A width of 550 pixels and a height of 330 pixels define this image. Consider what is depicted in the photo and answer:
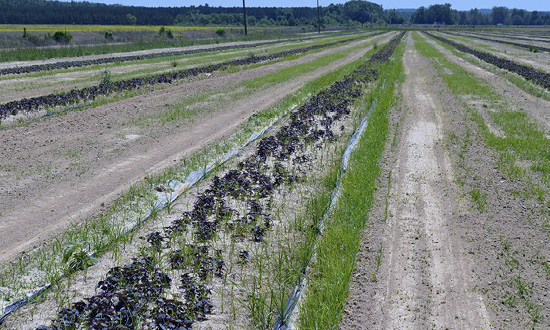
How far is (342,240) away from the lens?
217 inches

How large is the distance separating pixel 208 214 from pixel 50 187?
123 inches

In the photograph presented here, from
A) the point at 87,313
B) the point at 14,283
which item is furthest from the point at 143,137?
the point at 87,313

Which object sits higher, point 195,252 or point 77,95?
point 77,95

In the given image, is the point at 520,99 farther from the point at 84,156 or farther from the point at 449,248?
the point at 84,156

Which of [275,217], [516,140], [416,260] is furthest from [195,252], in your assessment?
[516,140]

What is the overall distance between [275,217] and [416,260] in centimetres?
212

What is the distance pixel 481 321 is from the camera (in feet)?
13.7

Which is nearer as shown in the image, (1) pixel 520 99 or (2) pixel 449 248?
(2) pixel 449 248

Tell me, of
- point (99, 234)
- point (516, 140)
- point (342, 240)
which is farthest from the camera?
point (516, 140)

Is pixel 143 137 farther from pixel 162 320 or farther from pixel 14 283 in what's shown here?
pixel 162 320

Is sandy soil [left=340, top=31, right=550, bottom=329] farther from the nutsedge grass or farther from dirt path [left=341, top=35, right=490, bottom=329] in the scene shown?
the nutsedge grass

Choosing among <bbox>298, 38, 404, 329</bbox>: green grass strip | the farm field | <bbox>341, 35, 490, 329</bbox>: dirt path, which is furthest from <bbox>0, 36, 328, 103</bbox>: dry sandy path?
<bbox>341, 35, 490, 329</bbox>: dirt path

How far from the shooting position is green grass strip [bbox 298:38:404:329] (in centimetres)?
424

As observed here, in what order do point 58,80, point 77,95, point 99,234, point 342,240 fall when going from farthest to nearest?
point 58,80 < point 77,95 < point 99,234 < point 342,240
